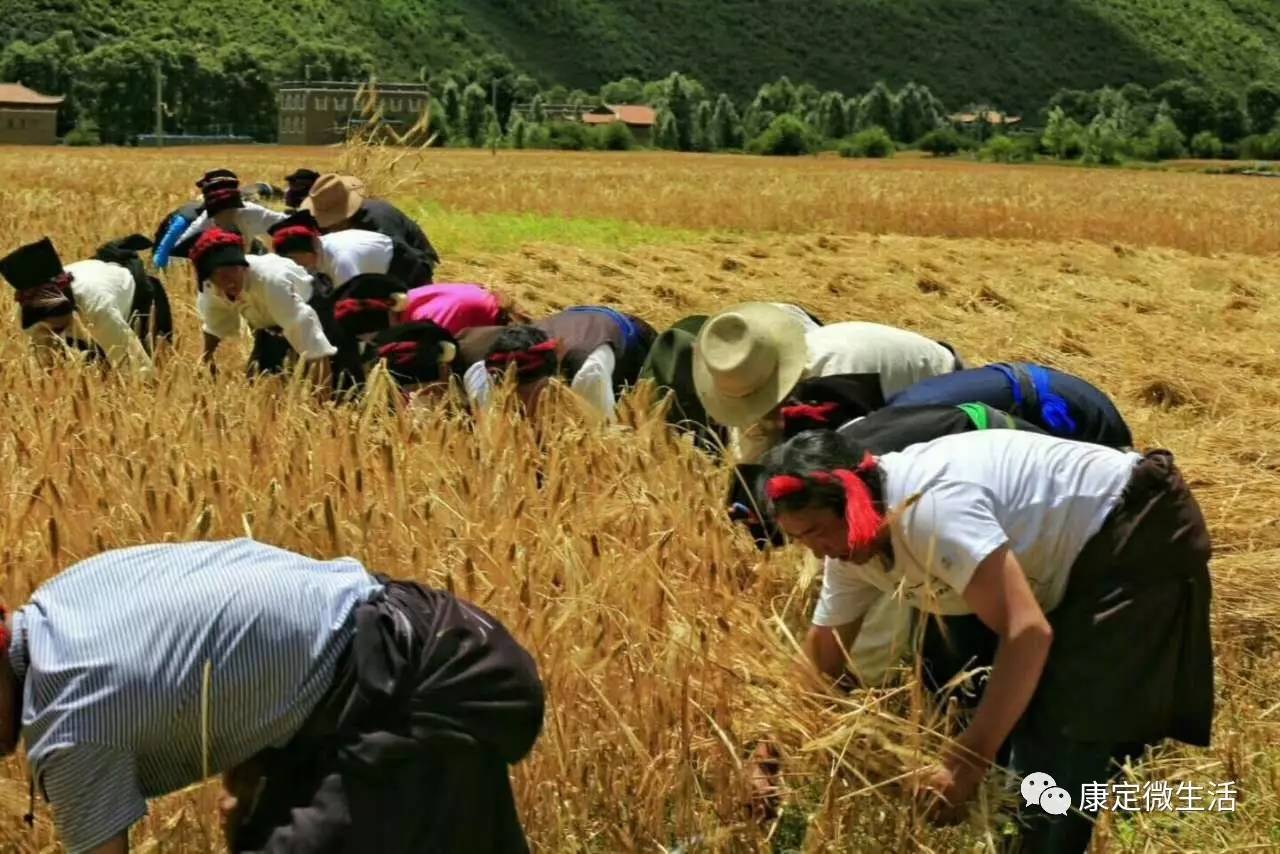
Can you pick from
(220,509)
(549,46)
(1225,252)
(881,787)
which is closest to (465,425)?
(220,509)

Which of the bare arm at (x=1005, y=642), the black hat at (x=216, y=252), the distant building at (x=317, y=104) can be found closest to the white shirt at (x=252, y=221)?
the black hat at (x=216, y=252)

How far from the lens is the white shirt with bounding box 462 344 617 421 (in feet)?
15.3

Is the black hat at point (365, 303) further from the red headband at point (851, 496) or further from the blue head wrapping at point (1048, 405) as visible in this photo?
the red headband at point (851, 496)

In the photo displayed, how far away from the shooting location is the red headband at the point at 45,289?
537cm

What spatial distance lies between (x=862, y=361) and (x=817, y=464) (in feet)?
4.37

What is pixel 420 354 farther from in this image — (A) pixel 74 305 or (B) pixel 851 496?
(B) pixel 851 496

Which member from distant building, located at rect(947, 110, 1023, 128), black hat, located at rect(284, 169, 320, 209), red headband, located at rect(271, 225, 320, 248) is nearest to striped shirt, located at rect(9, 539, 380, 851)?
red headband, located at rect(271, 225, 320, 248)

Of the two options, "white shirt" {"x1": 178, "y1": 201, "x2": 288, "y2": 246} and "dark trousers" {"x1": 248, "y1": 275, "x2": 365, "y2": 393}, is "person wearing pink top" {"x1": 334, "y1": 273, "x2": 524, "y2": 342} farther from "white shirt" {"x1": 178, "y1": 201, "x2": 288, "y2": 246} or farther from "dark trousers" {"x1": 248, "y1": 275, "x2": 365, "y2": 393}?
"white shirt" {"x1": 178, "y1": 201, "x2": 288, "y2": 246}

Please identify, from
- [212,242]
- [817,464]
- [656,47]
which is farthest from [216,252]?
[656,47]

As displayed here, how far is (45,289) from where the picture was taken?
17.6 ft

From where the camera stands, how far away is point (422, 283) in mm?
6691

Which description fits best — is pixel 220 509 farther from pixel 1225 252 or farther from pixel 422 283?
pixel 1225 252

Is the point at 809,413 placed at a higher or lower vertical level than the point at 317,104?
higher

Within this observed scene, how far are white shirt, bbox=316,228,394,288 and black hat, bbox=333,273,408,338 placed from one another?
0.27 metres
